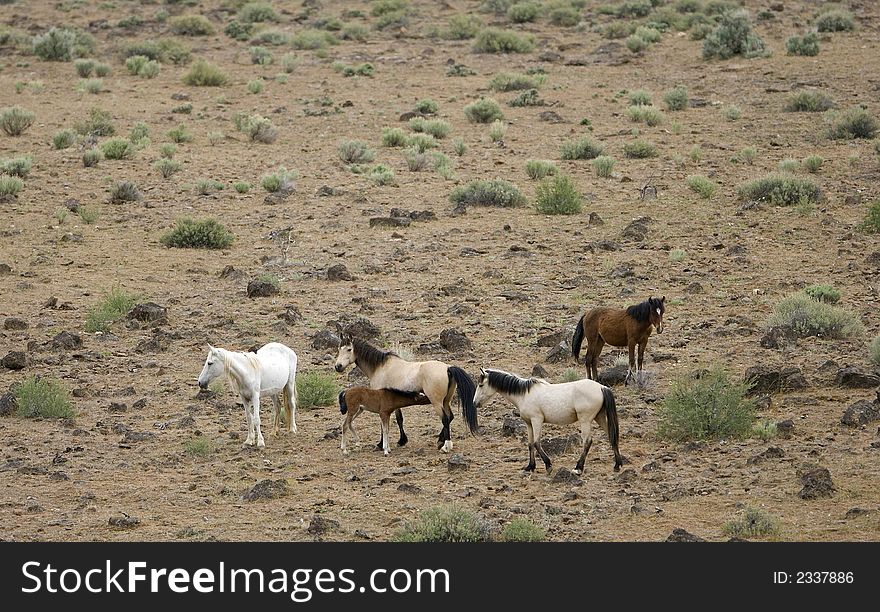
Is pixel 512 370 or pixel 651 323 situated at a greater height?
pixel 651 323

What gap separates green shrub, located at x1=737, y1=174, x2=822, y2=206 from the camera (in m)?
23.3

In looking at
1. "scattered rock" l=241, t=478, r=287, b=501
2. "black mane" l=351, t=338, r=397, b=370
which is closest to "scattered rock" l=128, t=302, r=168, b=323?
"black mane" l=351, t=338, r=397, b=370

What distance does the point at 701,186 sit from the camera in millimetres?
24484

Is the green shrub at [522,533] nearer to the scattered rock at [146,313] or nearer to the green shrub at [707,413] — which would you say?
the green shrub at [707,413]

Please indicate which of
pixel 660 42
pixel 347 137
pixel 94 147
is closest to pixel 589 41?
pixel 660 42

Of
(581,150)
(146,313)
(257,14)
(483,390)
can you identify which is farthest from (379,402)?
(257,14)

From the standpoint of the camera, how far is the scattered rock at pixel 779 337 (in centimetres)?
1596

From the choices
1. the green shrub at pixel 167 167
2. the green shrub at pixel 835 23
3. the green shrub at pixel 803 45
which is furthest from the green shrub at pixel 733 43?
the green shrub at pixel 167 167

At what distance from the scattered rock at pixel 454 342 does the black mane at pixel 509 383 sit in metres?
4.22

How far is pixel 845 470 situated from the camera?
1173 centimetres

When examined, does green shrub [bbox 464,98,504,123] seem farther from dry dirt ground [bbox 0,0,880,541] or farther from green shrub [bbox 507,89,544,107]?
green shrub [bbox 507,89,544,107]

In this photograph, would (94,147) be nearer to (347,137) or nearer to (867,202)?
(347,137)

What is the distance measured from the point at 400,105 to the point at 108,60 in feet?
40.5

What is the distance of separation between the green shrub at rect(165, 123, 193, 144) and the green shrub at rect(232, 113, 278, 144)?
144 centimetres
